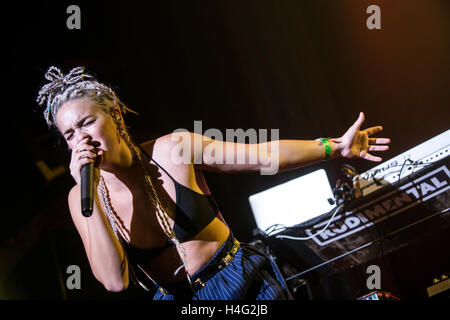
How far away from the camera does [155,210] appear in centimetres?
138

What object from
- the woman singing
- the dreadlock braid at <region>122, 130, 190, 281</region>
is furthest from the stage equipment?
the dreadlock braid at <region>122, 130, 190, 281</region>

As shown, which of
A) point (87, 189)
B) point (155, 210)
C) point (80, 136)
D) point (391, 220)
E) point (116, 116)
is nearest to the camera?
point (87, 189)

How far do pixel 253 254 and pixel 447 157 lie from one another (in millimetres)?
1318

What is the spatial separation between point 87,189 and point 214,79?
237 cm

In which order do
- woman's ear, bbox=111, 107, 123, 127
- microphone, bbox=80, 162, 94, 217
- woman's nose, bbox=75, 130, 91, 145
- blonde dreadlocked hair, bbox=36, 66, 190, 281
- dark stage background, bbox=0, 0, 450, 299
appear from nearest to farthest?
microphone, bbox=80, 162, 94, 217, woman's nose, bbox=75, 130, 91, 145, blonde dreadlocked hair, bbox=36, 66, 190, 281, woman's ear, bbox=111, 107, 123, 127, dark stage background, bbox=0, 0, 450, 299

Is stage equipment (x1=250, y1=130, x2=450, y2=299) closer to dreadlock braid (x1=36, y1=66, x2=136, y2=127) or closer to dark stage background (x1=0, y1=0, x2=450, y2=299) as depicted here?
dark stage background (x1=0, y1=0, x2=450, y2=299)

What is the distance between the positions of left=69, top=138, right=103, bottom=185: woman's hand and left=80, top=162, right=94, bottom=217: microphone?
21 millimetres

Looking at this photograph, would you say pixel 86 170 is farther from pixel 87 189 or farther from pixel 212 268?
pixel 212 268

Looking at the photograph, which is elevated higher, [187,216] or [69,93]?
[69,93]

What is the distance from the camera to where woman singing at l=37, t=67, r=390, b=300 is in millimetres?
1282

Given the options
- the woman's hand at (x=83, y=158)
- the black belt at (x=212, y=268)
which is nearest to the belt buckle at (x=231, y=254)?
the black belt at (x=212, y=268)

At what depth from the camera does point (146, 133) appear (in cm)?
322

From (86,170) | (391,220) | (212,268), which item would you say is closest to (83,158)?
(86,170)

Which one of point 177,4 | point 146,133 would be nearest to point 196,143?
point 146,133
